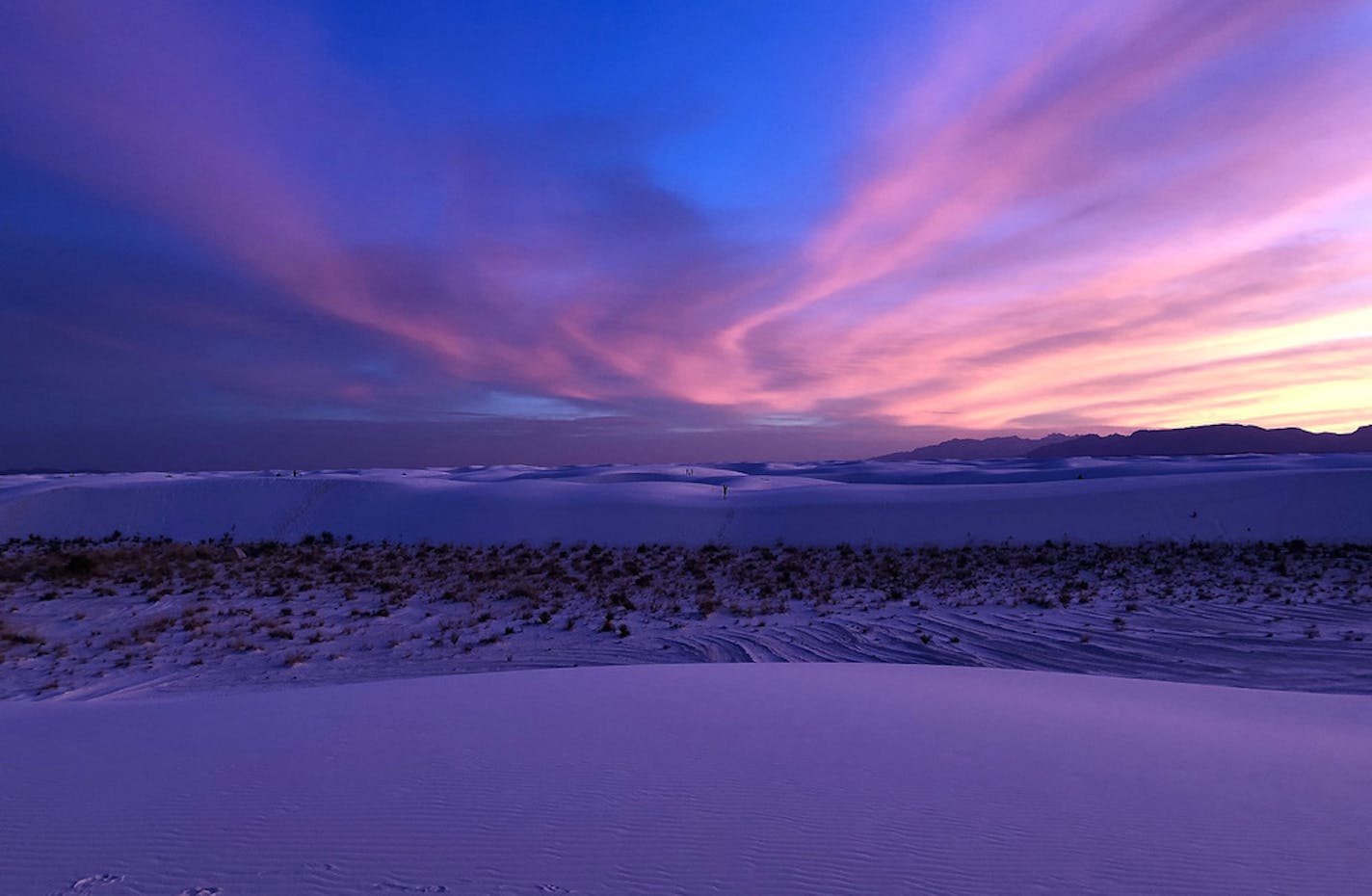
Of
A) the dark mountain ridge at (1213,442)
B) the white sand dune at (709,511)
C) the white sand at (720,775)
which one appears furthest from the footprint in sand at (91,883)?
the dark mountain ridge at (1213,442)

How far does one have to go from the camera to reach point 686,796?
3998mm

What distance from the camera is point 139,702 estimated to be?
24.0 ft

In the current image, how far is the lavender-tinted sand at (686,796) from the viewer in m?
3.13

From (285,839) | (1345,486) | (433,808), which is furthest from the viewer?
(1345,486)

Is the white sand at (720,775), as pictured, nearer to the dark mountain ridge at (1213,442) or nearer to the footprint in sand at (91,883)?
the footprint in sand at (91,883)

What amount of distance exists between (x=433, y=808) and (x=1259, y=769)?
4.99 metres

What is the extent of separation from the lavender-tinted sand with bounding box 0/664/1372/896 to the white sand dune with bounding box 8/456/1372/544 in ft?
61.1

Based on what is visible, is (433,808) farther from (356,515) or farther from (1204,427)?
(1204,427)

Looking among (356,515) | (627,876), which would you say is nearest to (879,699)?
(627,876)

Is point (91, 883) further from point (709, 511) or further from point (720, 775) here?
point (709, 511)

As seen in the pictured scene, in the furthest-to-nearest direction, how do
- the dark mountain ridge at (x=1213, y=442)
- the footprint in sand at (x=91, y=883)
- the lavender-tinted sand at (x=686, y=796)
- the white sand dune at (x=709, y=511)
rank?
the dark mountain ridge at (x=1213, y=442) → the white sand dune at (x=709, y=511) → the lavender-tinted sand at (x=686, y=796) → the footprint in sand at (x=91, y=883)

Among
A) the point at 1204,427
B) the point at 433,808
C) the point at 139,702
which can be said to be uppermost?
the point at 1204,427

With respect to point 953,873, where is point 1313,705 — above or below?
below

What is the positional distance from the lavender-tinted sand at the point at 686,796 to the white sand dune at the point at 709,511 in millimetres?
18630
